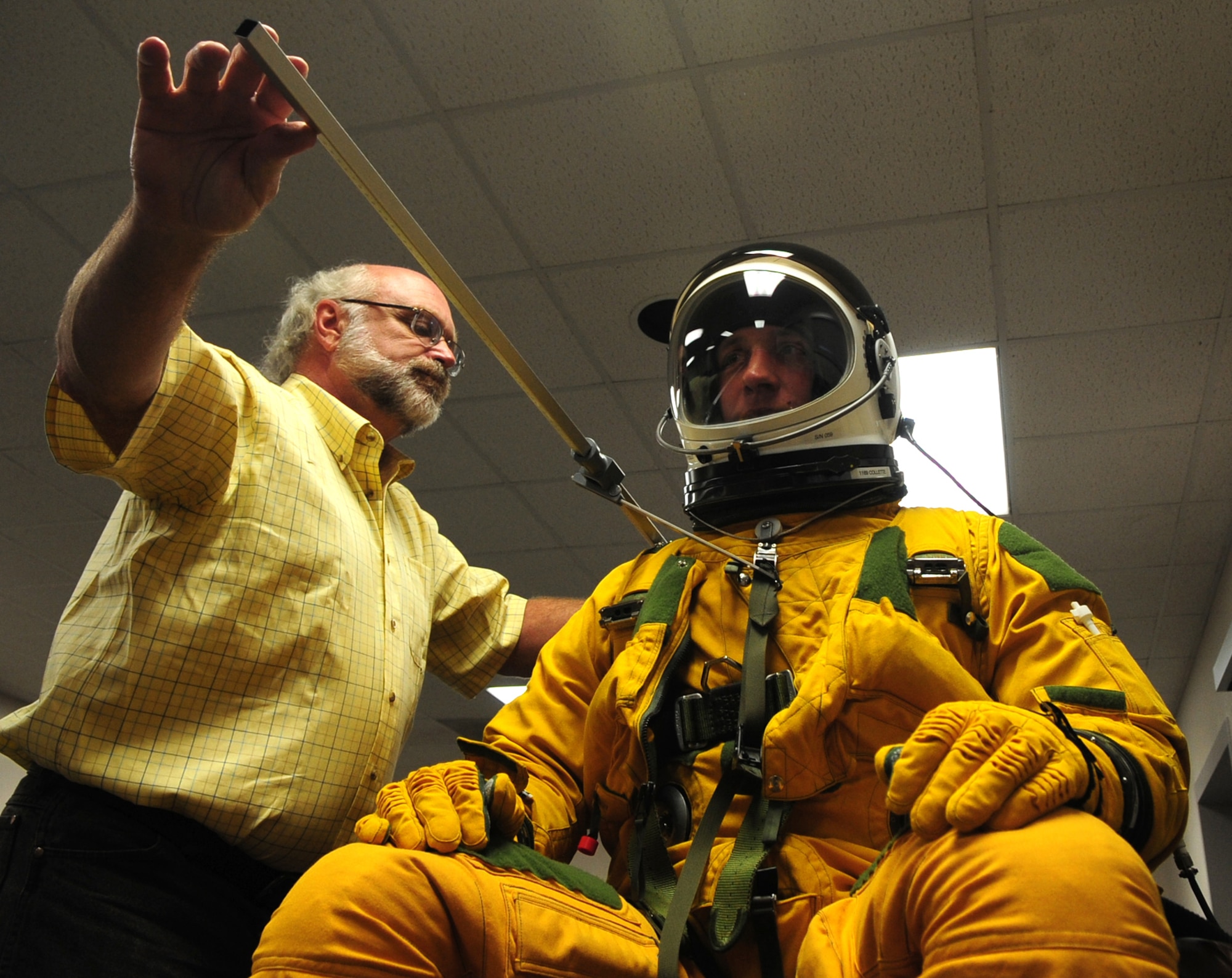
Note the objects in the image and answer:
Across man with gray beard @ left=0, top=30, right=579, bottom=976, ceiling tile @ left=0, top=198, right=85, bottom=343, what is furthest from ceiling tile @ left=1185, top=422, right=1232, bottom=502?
ceiling tile @ left=0, top=198, right=85, bottom=343

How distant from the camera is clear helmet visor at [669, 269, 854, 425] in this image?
1.50 meters

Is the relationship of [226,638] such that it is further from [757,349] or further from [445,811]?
[757,349]

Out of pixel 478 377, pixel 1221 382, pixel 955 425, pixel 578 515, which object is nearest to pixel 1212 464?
pixel 1221 382

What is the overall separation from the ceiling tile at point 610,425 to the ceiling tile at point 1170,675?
3258 mm

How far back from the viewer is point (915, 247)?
282 centimetres

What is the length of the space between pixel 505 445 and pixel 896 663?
291 centimetres

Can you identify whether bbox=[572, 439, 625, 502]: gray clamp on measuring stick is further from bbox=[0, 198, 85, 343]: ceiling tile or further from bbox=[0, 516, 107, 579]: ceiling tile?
bbox=[0, 516, 107, 579]: ceiling tile

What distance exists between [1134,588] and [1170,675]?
4.50 ft

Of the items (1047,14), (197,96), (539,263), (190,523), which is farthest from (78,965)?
(1047,14)

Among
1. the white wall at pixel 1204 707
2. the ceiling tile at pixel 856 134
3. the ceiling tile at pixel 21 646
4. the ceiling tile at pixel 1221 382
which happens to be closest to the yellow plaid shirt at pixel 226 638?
the ceiling tile at pixel 856 134

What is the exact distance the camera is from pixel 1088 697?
1048 mm

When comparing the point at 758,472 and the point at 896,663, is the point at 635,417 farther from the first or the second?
the point at 896,663

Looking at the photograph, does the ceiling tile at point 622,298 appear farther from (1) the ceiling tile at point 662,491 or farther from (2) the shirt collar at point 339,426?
(2) the shirt collar at point 339,426

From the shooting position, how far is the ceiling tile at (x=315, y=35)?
7.41 ft
